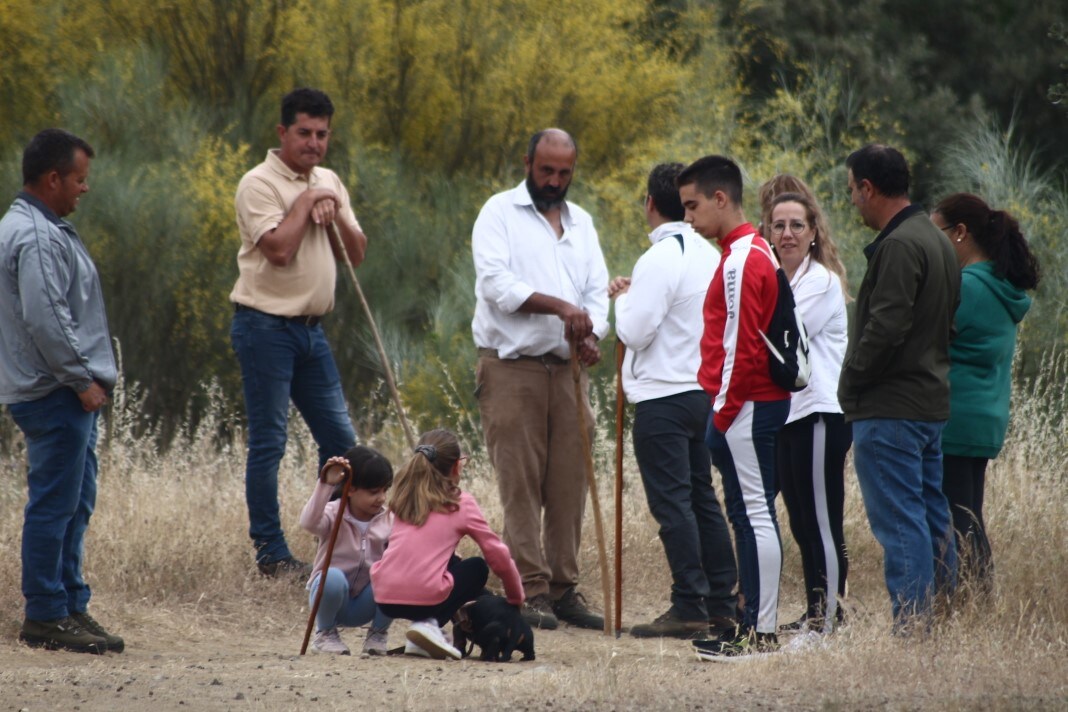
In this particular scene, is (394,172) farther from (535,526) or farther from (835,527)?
(835,527)

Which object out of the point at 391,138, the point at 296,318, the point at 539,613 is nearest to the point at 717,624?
the point at 539,613

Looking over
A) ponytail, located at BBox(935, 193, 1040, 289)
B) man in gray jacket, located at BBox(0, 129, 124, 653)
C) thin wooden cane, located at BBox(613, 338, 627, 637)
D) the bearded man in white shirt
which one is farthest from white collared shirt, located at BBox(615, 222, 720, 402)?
man in gray jacket, located at BBox(0, 129, 124, 653)

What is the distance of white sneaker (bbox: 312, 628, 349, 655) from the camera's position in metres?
6.43

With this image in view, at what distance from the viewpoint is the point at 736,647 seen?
5.88m

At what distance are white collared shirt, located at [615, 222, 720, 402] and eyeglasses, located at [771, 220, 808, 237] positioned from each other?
14.1 inches

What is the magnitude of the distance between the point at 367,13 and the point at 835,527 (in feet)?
34.0

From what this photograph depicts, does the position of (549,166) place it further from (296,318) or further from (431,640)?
(431,640)

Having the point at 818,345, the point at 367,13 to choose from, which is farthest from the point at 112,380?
the point at 367,13

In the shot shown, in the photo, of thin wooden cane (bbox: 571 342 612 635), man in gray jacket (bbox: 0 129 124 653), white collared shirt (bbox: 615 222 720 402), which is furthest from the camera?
thin wooden cane (bbox: 571 342 612 635)

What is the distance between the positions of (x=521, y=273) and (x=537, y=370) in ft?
1.54

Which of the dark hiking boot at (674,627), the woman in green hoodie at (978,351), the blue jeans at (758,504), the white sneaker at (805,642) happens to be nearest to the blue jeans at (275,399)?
the dark hiking boot at (674,627)

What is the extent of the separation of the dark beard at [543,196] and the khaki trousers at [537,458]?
0.74m

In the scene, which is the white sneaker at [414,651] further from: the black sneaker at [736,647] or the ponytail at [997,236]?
the ponytail at [997,236]

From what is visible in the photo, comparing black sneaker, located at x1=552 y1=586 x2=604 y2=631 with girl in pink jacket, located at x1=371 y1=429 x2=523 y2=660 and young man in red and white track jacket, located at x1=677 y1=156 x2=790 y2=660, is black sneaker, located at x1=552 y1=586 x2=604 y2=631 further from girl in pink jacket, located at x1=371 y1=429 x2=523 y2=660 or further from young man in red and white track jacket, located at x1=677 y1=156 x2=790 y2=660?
young man in red and white track jacket, located at x1=677 y1=156 x2=790 y2=660
